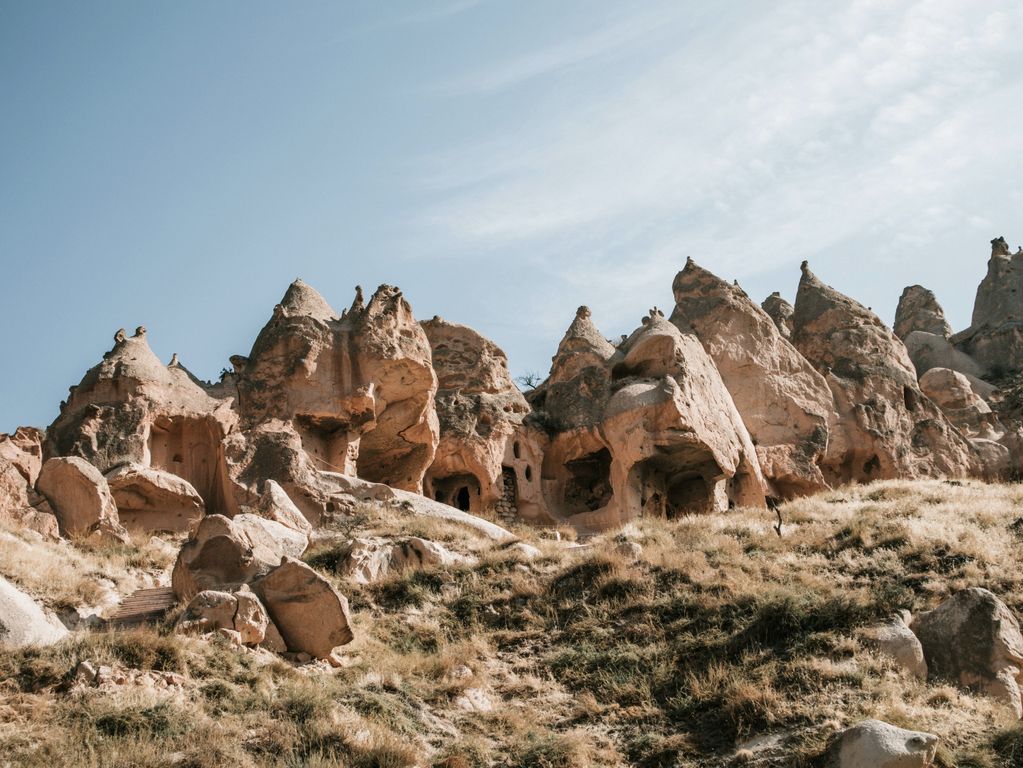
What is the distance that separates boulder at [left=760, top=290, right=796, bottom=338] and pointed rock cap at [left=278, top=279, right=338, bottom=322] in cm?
1621

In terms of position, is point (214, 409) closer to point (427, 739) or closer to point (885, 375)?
point (427, 739)

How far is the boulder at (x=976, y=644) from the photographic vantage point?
1241cm

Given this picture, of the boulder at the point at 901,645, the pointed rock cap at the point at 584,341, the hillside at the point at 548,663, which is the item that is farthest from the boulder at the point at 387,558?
the pointed rock cap at the point at 584,341

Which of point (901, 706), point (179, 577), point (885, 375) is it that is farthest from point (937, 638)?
point (885, 375)

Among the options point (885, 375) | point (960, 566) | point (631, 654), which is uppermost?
point (885, 375)

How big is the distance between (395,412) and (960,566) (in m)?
11.7

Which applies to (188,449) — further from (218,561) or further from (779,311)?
(779,311)

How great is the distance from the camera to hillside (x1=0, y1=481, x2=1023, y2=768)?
1030 cm

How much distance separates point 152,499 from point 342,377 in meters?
4.53

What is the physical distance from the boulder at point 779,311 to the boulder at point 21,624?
1057 inches

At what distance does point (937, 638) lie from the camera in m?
13.0

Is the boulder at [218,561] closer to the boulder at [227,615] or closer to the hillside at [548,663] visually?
the boulder at [227,615]

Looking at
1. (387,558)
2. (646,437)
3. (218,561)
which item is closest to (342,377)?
(646,437)

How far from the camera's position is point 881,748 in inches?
397
